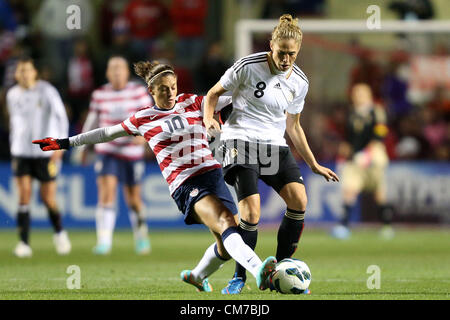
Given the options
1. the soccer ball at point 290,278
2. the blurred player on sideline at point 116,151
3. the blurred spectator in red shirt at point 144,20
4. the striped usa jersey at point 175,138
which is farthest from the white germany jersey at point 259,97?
the blurred spectator in red shirt at point 144,20

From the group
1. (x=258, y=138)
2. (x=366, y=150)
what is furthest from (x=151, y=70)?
(x=366, y=150)

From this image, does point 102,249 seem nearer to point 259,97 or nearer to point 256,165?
point 256,165

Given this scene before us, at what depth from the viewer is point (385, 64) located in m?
16.1

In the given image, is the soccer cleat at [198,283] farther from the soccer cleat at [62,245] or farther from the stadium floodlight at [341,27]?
the stadium floodlight at [341,27]

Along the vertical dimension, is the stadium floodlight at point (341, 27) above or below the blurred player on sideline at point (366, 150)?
above

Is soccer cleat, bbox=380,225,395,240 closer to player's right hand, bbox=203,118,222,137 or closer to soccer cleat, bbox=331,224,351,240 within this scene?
soccer cleat, bbox=331,224,351,240

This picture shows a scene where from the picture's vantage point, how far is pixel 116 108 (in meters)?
11.3

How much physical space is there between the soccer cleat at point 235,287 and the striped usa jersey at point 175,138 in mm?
848

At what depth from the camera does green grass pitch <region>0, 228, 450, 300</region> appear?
709 cm

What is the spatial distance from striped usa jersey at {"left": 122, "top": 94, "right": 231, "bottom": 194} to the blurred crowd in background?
27.3 ft

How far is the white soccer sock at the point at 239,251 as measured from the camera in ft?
21.3
